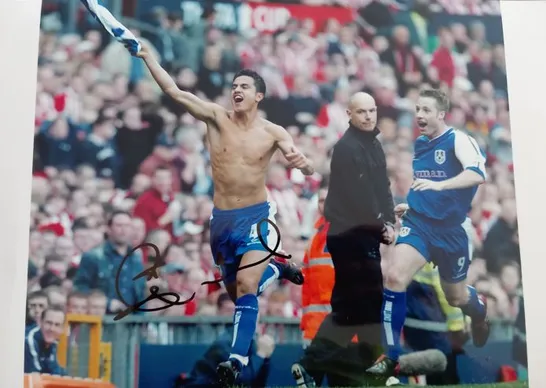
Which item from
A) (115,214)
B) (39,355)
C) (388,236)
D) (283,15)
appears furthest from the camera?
(283,15)

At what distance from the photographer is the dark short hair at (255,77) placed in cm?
239

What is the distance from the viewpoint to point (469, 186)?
243 cm

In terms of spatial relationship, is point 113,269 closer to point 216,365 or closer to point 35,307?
point 35,307

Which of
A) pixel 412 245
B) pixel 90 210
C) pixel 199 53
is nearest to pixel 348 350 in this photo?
pixel 412 245

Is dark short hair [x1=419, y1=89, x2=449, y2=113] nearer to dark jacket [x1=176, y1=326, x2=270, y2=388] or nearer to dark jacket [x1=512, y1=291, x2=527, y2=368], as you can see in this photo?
dark jacket [x1=512, y1=291, x2=527, y2=368]

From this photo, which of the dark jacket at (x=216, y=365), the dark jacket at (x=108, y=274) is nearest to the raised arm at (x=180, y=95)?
the dark jacket at (x=108, y=274)

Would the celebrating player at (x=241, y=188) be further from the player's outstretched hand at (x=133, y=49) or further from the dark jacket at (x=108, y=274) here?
the dark jacket at (x=108, y=274)

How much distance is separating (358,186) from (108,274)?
3.13 ft

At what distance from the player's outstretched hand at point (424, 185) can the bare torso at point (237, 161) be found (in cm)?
55

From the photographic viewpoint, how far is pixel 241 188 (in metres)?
2.31

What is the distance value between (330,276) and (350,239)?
15 centimetres

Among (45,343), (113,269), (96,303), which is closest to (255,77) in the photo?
(113,269)

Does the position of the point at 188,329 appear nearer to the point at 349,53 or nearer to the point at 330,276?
the point at 330,276

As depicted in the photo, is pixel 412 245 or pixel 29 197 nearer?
pixel 29 197
